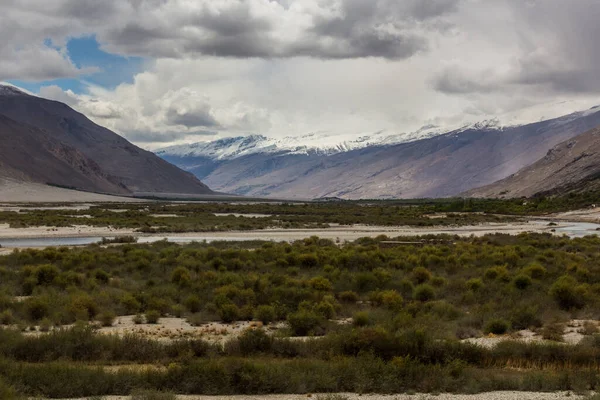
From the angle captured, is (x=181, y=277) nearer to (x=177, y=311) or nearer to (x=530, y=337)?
(x=177, y=311)

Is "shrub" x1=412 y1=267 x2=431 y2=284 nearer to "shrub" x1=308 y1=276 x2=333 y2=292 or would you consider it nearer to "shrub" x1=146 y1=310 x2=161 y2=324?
"shrub" x1=308 y1=276 x2=333 y2=292

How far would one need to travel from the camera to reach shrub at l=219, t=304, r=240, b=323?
1948 centimetres

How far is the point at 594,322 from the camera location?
19.1m

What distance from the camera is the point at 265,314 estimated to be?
1945cm

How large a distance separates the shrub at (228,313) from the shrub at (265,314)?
0.69 meters

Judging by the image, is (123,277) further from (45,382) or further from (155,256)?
(45,382)

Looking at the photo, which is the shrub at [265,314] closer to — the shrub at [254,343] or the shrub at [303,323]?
the shrub at [303,323]

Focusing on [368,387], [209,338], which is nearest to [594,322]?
A: [368,387]

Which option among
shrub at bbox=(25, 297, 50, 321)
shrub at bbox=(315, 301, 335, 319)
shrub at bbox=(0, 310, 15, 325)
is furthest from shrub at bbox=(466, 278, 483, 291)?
shrub at bbox=(0, 310, 15, 325)

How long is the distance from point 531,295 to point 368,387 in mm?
11922

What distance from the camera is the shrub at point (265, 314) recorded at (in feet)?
63.8

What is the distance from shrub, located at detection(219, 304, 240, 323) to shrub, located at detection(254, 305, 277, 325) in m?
0.69

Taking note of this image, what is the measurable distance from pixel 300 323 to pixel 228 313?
9.28 feet

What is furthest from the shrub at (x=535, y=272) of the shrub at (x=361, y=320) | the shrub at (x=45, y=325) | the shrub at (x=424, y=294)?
the shrub at (x=45, y=325)
